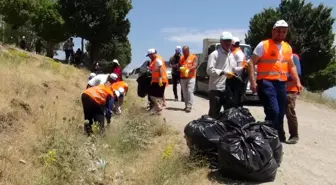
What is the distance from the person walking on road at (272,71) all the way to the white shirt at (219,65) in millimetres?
685

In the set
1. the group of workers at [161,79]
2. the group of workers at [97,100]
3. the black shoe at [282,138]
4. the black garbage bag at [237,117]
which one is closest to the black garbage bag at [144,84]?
the group of workers at [161,79]

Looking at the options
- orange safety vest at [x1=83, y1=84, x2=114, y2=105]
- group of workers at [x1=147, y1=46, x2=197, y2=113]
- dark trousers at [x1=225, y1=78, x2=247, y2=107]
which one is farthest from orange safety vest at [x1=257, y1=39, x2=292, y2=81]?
group of workers at [x1=147, y1=46, x2=197, y2=113]

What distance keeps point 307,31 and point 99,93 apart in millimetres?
33598

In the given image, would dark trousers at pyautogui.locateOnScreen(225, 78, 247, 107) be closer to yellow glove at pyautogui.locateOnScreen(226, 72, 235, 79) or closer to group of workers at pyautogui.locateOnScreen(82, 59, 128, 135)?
yellow glove at pyautogui.locateOnScreen(226, 72, 235, 79)

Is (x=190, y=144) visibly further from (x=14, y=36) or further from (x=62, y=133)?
(x=14, y=36)

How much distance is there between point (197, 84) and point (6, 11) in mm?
25824

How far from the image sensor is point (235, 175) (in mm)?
5621

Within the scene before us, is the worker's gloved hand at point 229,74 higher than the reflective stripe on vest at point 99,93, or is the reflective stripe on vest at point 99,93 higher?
the worker's gloved hand at point 229,74

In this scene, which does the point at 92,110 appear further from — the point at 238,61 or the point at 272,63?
the point at 272,63

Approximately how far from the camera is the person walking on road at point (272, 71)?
6996 mm

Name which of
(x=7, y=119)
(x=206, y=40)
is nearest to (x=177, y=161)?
(x=7, y=119)

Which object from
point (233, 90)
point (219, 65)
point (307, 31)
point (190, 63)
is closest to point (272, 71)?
point (233, 90)

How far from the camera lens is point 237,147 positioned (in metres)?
5.50

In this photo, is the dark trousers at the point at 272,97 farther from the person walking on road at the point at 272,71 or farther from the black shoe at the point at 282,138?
the black shoe at the point at 282,138
